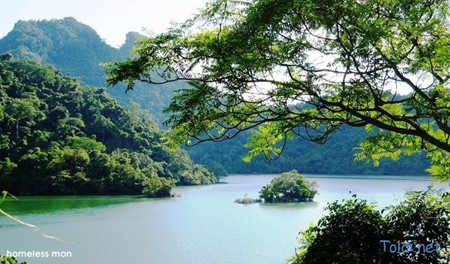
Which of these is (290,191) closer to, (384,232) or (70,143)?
(70,143)

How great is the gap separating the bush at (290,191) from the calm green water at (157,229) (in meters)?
0.82

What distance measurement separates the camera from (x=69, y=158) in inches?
1117

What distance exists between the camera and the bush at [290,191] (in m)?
27.6

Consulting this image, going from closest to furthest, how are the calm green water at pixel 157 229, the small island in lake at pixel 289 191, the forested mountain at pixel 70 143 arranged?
the calm green water at pixel 157 229
the small island in lake at pixel 289 191
the forested mountain at pixel 70 143

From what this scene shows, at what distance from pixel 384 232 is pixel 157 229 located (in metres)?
→ 14.9

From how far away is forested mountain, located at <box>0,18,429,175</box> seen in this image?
5141 centimetres

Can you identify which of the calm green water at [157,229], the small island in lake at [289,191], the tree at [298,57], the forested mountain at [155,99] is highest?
the forested mountain at [155,99]

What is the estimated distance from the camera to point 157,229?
715 inches

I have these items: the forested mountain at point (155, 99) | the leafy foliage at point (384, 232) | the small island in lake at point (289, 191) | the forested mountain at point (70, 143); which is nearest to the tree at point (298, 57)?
the leafy foliage at point (384, 232)

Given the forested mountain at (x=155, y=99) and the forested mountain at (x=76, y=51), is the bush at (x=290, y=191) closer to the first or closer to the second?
the forested mountain at (x=155, y=99)

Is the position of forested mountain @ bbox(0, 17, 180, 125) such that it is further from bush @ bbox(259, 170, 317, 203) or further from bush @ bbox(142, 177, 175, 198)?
bush @ bbox(259, 170, 317, 203)

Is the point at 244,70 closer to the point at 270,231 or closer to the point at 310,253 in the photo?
the point at 310,253

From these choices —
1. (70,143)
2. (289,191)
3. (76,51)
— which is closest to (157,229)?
(289,191)

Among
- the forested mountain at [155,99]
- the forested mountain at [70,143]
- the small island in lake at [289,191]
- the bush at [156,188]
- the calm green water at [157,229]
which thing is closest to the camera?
the calm green water at [157,229]
